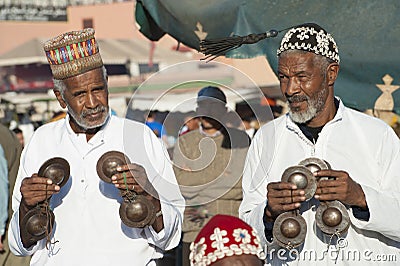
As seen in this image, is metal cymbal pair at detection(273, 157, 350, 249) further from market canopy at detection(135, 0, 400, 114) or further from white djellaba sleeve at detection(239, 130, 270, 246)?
market canopy at detection(135, 0, 400, 114)

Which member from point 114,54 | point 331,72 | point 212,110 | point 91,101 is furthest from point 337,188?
point 114,54

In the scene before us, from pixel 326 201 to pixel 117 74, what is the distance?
3323 cm

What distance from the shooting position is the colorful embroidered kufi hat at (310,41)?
3525 mm

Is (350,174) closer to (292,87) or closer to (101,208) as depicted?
(292,87)

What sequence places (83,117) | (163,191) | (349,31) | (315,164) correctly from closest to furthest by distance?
(315,164) < (163,191) < (83,117) < (349,31)

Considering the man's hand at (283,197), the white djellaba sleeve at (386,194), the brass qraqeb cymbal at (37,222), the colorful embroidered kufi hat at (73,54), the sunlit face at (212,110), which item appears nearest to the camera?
the man's hand at (283,197)

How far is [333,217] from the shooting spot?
10.8ft

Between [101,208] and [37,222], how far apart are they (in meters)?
0.32

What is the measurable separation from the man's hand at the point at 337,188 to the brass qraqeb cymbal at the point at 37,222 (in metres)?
1.25

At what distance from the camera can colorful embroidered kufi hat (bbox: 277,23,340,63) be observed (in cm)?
353

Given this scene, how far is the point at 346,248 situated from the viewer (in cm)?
350

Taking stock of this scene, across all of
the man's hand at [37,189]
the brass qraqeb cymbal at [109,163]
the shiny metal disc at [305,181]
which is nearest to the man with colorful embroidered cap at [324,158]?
the shiny metal disc at [305,181]

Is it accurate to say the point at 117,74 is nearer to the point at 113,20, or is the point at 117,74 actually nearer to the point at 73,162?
the point at 113,20

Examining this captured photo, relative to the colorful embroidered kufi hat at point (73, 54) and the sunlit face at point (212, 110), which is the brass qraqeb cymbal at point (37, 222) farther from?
the sunlit face at point (212, 110)
